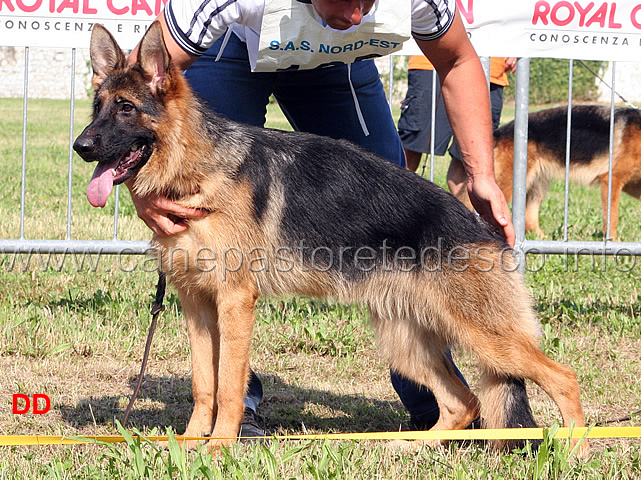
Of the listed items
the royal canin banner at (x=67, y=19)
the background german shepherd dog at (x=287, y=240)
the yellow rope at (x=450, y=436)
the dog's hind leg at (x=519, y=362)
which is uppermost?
the royal canin banner at (x=67, y=19)

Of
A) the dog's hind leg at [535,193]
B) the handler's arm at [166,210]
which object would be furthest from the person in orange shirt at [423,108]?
the handler's arm at [166,210]

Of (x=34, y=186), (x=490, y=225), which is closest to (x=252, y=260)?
(x=490, y=225)

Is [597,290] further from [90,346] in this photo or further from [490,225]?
[90,346]

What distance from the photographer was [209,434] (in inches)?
133

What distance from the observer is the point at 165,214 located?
3.13 m

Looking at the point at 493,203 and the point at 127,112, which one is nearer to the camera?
the point at 127,112

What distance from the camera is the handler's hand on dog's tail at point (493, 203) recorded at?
337cm

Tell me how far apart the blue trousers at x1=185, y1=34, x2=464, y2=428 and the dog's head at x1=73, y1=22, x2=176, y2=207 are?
20.1 inches

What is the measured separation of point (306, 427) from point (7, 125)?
635 inches

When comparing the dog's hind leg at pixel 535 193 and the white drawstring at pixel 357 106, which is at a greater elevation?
the white drawstring at pixel 357 106

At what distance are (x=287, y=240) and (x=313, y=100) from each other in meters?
0.85

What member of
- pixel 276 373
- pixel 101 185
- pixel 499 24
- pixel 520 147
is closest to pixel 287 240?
pixel 101 185

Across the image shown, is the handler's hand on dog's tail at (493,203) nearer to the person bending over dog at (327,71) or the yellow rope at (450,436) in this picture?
the person bending over dog at (327,71)

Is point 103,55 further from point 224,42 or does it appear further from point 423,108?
point 423,108
